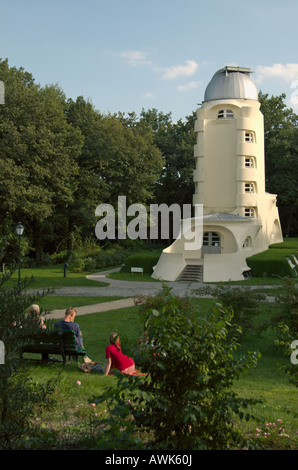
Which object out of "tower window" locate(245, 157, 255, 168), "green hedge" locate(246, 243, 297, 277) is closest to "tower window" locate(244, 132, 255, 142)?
"tower window" locate(245, 157, 255, 168)

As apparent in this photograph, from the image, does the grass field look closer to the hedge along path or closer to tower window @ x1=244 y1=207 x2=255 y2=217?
the hedge along path

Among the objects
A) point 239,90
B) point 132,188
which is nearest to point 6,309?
point 239,90

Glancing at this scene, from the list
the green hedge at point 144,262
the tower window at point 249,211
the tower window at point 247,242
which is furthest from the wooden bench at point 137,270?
the tower window at point 249,211

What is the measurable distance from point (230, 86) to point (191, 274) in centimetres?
1453

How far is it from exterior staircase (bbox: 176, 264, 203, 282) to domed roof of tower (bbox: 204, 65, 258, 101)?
12924mm

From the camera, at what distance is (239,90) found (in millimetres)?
33062

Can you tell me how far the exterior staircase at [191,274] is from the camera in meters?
27.1

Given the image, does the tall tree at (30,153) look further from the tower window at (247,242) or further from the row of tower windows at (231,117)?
the tower window at (247,242)

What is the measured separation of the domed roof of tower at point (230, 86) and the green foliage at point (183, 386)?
30.4m

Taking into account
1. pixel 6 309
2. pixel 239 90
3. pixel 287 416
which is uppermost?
pixel 239 90

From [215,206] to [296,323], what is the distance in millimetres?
22242

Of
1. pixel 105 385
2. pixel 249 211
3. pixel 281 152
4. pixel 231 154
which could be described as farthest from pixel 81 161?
pixel 105 385

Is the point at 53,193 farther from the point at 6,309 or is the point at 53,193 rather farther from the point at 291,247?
the point at 6,309

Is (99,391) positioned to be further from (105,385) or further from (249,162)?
(249,162)
